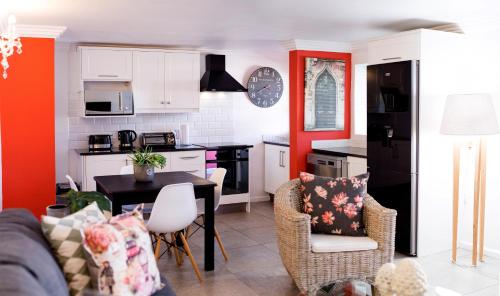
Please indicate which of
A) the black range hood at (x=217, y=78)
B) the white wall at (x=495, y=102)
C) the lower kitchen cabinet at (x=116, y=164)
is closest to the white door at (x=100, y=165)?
the lower kitchen cabinet at (x=116, y=164)

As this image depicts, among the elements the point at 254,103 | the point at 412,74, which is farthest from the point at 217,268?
the point at 254,103

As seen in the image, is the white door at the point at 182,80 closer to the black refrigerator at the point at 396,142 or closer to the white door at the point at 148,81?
the white door at the point at 148,81

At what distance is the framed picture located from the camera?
241 inches

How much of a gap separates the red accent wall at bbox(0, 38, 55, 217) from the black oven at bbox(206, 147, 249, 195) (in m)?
2.17

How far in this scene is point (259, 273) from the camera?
4363 millimetres

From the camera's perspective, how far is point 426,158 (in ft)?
15.8

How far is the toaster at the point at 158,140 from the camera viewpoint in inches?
261

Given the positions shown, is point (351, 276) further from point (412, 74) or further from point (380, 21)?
point (380, 21)

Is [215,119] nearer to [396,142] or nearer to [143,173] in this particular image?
[143,173]

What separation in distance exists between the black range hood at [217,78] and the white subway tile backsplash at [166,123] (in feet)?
1.53

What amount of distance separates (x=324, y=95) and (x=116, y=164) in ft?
8.96

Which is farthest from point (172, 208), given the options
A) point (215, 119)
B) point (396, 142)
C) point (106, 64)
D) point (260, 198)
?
point (260, 198)

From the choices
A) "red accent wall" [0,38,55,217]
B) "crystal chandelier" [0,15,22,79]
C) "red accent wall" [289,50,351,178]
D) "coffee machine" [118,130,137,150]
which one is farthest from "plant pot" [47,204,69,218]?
"red accent wall" [289,50,351,178]

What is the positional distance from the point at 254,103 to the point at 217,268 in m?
3.44
